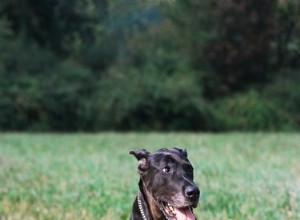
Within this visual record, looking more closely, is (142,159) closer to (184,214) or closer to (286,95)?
(184,214)

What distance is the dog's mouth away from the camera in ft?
17.2

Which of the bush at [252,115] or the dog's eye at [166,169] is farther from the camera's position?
the bush at [252,115]

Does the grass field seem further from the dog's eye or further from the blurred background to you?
the blurred background

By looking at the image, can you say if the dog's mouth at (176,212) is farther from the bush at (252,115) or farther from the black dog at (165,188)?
the bush at (252,115)

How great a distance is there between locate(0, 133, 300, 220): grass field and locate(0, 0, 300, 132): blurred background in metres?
9.07

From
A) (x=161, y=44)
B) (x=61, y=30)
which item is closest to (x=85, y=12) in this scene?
(x=61, y=30)

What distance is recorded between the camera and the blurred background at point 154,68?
105 feet

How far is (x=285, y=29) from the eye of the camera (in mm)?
37469

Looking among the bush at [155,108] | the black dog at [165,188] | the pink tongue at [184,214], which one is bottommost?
the pink tongue at [184,214]

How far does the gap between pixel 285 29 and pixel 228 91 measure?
4.69 m

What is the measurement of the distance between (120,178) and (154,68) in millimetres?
23259

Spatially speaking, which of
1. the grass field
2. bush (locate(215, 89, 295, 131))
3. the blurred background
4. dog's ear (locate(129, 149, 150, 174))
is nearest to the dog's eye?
dog's ear (locate(129, 149, 150, 174))

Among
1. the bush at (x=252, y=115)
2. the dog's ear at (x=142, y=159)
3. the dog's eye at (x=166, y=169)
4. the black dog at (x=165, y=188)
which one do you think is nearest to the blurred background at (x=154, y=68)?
the bush at (x=252, y=115)

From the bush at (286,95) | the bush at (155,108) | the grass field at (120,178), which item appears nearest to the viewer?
the grass field at (120,178)
